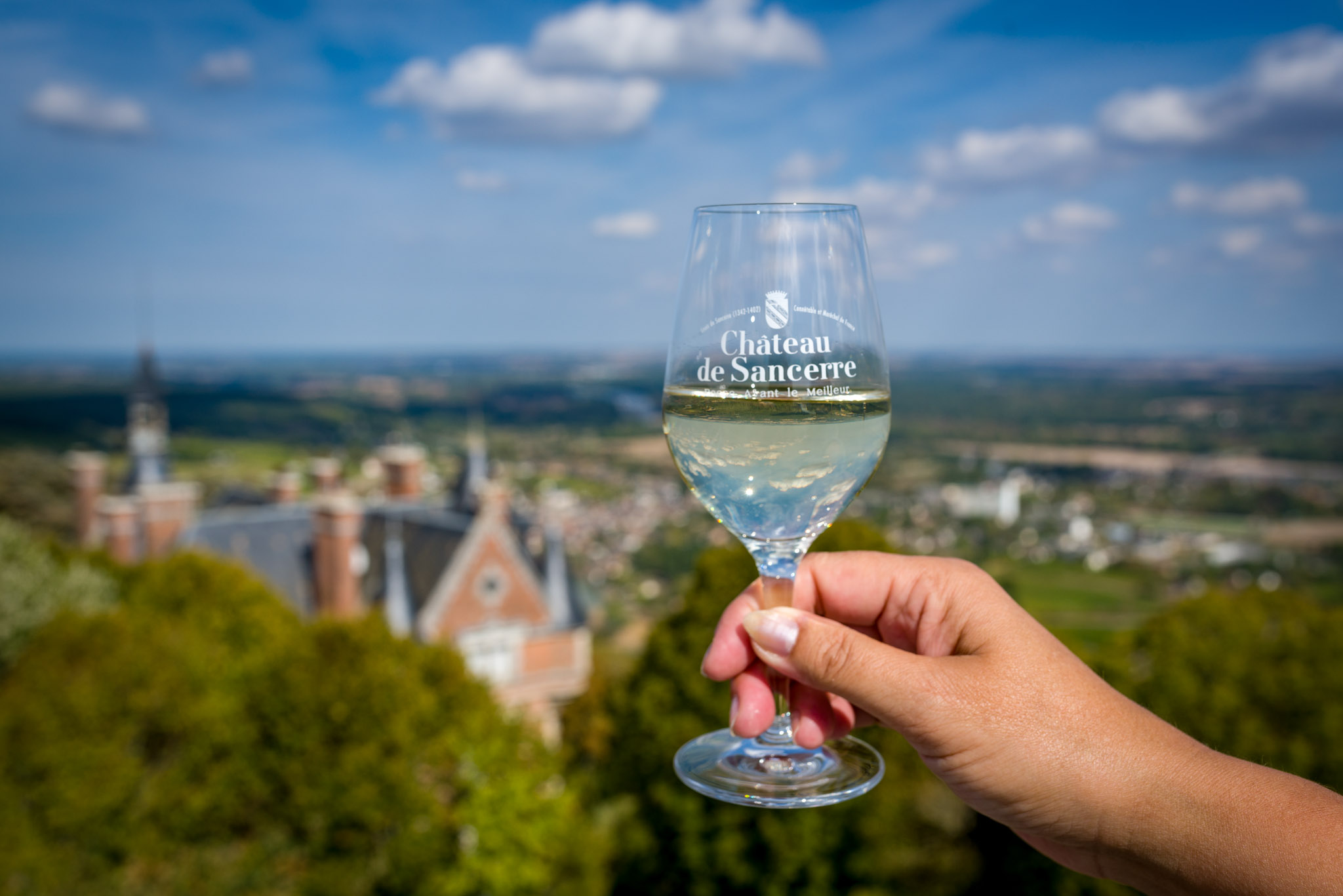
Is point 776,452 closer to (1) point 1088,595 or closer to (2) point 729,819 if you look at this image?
(2) point 729,819

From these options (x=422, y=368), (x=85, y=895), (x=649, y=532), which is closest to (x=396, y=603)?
(x=649, y=532)

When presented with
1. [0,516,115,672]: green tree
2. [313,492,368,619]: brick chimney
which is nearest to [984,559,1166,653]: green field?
[313,492,368,619]: brick chimney

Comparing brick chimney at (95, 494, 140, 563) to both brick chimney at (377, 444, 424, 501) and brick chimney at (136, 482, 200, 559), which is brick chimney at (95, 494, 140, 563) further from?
brick chimney at (377, 444, 424, 501)

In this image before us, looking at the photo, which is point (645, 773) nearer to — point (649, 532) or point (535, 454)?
point (649, 532)

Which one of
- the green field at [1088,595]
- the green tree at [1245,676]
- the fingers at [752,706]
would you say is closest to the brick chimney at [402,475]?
the green field at [1088,595]

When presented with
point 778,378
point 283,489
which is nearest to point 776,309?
point 778,378

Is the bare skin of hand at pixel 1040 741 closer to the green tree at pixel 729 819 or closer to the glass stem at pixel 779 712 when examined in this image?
the glass stem at pixel 779 712

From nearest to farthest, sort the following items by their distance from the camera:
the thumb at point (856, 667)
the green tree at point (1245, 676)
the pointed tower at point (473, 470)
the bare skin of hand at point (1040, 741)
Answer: the bare skin of hand at point (1040, 741)
the thumb at point (856, 667)
the green tree at point (1245, 676)
the pointed tower at point (473, 470)
